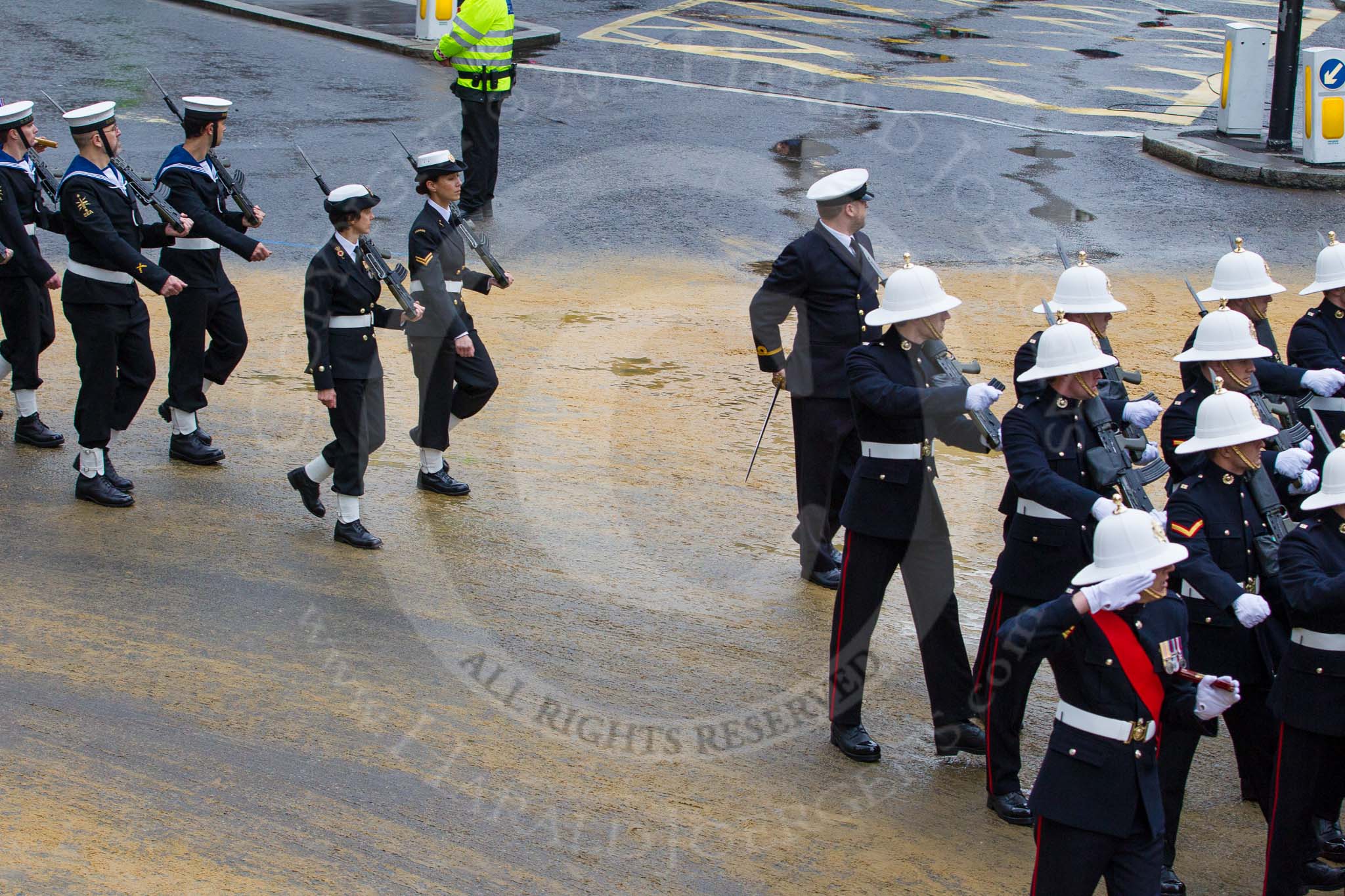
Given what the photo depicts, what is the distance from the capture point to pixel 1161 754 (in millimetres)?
5043

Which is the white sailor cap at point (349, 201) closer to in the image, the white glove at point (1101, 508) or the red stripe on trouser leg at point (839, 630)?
the red stripe on trouser leg at point (839, 630)

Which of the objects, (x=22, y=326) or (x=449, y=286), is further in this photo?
(x=22, y=326)

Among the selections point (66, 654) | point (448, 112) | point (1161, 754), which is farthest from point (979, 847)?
point (448, 112)

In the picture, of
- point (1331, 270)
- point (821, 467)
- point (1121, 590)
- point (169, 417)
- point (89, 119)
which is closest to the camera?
point (1121, 590)

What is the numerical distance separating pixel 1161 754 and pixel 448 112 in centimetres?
1236

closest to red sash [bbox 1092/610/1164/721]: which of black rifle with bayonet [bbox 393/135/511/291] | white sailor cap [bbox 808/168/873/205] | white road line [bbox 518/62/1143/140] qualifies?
white sailor cap [bbox 808/168/873/205]

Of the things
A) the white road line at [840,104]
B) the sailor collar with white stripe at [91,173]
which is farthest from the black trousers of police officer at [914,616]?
the white road line at [840,104]

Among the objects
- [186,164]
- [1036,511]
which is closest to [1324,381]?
[1036,511]

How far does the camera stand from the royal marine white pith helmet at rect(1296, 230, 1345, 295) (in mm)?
6977

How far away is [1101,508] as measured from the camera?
5.00 meters

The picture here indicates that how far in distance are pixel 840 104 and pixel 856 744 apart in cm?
1271

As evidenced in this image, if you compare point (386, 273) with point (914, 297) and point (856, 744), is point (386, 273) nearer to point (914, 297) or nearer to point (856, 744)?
point (914, 297)

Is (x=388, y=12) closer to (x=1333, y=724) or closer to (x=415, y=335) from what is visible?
(x=415, y=335)

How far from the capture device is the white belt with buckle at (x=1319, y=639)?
4848 mm
